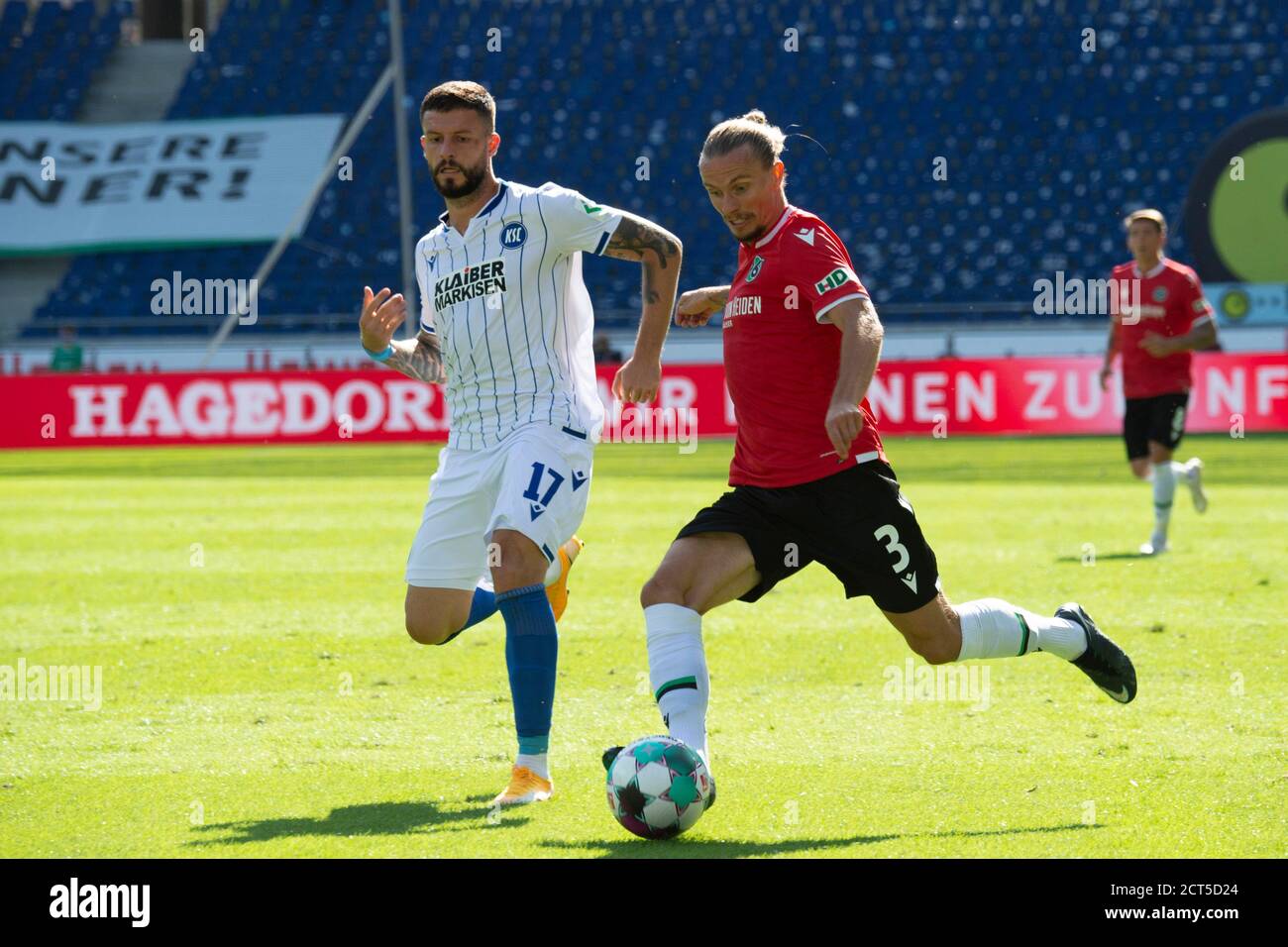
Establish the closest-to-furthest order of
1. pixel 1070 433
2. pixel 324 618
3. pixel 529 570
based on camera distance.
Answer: pixel 529 570
pixel 324 618
pixel 1070 433

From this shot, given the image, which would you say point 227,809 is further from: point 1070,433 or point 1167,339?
point 1070,433

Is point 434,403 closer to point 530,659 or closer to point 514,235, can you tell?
point 514,235

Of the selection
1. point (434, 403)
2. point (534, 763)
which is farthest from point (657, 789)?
point (434, 403)

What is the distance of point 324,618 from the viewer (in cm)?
885

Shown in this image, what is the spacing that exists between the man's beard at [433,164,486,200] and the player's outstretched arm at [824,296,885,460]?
1.34 m

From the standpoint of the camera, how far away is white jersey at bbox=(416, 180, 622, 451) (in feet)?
17.6

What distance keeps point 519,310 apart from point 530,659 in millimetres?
1106

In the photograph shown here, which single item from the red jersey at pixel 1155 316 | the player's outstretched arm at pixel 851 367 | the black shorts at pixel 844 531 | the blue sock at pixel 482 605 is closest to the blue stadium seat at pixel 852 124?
the red jersey at pixel 1155 316

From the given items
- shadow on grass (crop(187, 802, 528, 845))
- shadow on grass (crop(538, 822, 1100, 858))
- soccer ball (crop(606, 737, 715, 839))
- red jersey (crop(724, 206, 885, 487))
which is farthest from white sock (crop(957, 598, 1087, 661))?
shadow on grass (crop(187, 802, 528, 845))

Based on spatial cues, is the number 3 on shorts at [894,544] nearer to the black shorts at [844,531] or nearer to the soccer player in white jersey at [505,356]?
the black shorts at [844,531]

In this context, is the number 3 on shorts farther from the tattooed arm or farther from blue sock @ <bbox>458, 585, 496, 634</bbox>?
blue sock @ <bbox>458, 585, 496, 634</bbox>

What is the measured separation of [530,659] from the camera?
5078mm

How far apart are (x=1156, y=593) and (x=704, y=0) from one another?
A: 90.6ft

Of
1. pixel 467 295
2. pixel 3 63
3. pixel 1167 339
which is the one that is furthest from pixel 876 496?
pixel 3 63
